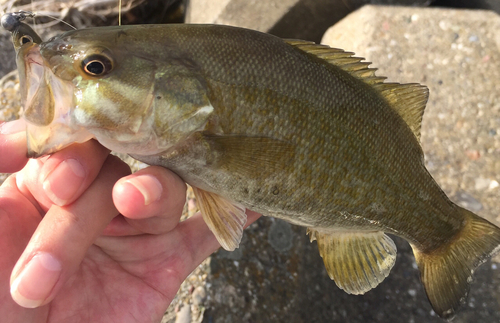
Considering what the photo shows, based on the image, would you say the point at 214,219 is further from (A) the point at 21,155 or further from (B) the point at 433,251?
(B) the point at 433,251

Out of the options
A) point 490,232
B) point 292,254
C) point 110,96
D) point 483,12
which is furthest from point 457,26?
point 110,96

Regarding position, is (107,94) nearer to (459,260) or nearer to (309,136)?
(309,136)

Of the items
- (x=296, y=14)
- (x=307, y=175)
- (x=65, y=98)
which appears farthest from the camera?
(x=296, y=14)

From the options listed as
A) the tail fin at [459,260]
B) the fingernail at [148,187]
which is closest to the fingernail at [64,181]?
the fingernail at [148,187]

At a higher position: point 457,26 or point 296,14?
point 457,26

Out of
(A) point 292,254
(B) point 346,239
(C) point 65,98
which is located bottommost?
(A) point 292,254
